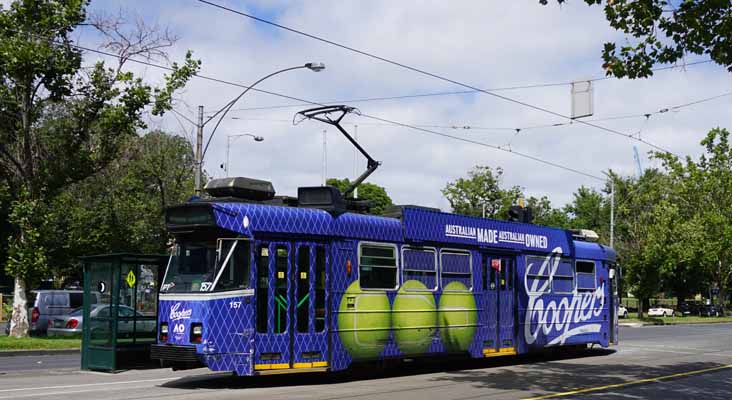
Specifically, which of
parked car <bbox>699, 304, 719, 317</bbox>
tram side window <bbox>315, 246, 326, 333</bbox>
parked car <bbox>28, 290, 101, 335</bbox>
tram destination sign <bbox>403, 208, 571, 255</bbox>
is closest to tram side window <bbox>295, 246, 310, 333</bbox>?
tram side window <bbox>315, 246, 326, 333</bbox>

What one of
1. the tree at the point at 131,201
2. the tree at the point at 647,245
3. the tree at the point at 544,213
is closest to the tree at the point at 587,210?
the tree at the point at 544,213

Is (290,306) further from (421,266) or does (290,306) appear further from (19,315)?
(19,315)

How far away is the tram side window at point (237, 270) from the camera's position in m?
13.7

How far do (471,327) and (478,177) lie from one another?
47.1 meters

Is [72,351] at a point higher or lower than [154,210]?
lower

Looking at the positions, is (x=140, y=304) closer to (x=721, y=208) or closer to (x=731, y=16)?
(x=731, y=16)

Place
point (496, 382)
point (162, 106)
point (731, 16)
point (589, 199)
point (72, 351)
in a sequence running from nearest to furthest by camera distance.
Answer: point (731, 16)
point (496, 382)
point (72, 351)
point (162, 106)
point (589, 199)

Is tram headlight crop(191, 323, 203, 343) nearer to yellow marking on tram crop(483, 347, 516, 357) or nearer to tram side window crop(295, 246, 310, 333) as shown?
tram side window crop(295, 246, 310, 333)

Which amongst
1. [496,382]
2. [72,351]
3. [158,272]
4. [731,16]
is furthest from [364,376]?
[72,351]

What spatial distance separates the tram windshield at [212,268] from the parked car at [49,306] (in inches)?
661

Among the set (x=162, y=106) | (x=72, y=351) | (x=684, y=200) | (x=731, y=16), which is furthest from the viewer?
(x=684, y=200)

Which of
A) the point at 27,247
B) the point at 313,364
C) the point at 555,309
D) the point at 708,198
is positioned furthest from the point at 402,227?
the point at 708,198

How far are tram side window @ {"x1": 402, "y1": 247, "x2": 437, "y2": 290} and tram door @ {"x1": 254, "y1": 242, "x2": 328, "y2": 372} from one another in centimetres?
224

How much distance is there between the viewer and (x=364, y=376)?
1642cm
